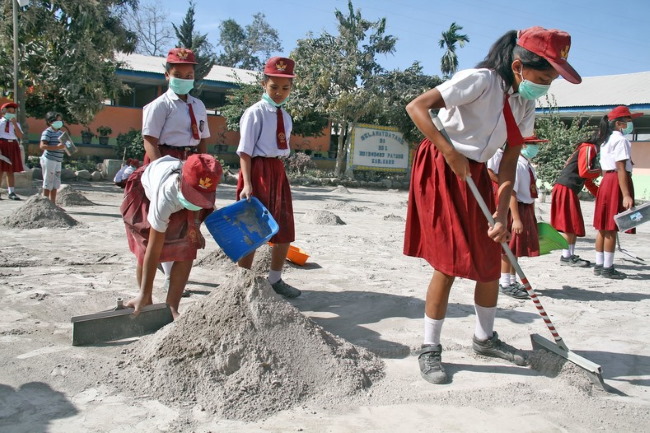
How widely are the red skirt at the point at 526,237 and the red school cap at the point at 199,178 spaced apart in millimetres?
2870

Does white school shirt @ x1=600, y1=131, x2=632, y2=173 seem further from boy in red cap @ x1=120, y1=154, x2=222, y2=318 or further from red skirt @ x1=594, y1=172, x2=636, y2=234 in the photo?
boy in red cap @ x1=120, y1=154, x2=222, y2=318

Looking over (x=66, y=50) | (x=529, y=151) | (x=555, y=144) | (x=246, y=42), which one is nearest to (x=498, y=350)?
(x=529, y=151)

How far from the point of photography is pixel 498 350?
335 cm

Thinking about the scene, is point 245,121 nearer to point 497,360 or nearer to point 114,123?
point 497,360

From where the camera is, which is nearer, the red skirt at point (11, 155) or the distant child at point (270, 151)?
the distant child at point (270, 151)

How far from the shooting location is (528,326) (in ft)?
13.4

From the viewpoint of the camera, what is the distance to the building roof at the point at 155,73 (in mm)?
21328

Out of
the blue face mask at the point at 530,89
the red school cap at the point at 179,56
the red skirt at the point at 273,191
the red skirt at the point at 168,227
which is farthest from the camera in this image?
the red skirt at the point at 273,191

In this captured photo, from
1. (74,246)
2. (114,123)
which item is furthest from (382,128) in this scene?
(74,246)

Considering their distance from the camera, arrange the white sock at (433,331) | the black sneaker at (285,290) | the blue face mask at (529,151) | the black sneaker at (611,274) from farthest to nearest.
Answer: the black sneaker at (611,274), the blue face mask at (529,151), the black sneaker at (285,290), the white sock at (433,331)

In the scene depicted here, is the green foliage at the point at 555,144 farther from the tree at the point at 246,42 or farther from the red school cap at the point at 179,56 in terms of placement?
the tree at the point at 246,42

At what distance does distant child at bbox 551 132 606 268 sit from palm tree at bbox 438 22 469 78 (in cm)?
2506

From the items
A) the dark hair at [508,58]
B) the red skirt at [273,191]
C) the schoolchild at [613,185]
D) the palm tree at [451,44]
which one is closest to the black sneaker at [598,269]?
the schoolchild at [613,185]

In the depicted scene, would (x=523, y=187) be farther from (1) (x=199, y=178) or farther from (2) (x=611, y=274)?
(1) (x=199, y=178)
